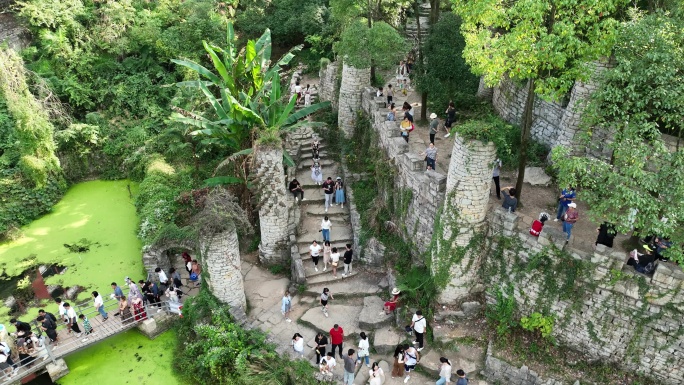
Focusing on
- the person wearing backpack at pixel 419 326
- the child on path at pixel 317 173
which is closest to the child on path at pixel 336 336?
the person wearing backpack at pixel 419 326

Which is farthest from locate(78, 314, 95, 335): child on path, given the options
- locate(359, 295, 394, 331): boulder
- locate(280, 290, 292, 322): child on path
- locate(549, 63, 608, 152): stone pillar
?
locate(549, 63, 608, 152): stone pillar

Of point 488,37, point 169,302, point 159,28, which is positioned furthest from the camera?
point 159,28

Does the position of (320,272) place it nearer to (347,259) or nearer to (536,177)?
(347,259)

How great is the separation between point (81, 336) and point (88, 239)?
218 inches

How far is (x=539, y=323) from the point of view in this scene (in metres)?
13.1

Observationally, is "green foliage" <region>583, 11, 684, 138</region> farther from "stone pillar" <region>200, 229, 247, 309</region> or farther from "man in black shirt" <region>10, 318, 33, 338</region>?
"man in black shirt" <region>10, 318, 33, 338</region>

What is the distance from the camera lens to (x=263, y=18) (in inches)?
1091

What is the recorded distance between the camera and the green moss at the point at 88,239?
18094 mm

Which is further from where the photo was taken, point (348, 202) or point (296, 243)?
point (348, 202)

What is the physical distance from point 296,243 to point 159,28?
49.4 ft

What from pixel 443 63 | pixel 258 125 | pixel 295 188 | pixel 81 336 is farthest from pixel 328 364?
pixel 443 63

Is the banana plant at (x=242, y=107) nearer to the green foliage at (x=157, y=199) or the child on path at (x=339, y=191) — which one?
the child on path at (x=339, y=191)

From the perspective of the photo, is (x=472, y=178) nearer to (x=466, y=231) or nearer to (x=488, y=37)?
(x=466, y=231)

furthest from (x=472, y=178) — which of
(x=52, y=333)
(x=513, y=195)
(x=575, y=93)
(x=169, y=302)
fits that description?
(x=52, y=333)
